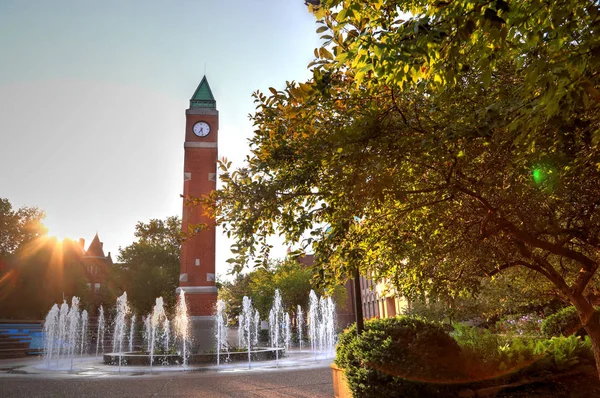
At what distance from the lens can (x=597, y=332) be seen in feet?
24.2

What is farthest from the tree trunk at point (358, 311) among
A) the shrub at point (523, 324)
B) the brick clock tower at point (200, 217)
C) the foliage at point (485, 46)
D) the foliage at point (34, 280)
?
the foliage at point (34, 280)

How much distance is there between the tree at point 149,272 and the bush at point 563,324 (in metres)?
39.3

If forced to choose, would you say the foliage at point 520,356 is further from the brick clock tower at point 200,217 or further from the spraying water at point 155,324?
the brick clock tower at point 200,217

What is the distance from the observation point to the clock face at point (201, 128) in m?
33.7

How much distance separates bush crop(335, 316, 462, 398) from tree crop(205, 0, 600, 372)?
106 centimetres

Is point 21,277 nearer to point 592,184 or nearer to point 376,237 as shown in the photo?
point 376,237

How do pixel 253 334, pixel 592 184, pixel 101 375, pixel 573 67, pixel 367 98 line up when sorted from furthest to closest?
pixel 253 334, pixel 101 375, pixel 592 184, pixel 367 98, pixel 573 67

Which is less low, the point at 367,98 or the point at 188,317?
the point at 367,98

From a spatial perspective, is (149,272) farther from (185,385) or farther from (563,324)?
(563,324)

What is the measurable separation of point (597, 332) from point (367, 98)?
227 inches

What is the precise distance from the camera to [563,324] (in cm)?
1385

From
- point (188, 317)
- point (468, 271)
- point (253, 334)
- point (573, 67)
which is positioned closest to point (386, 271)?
point (468, 271)

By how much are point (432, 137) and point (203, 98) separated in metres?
32.7

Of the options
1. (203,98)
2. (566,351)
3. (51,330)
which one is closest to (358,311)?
(566,351)
